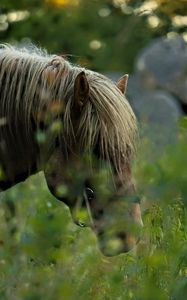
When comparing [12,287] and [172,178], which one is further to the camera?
[12,287]

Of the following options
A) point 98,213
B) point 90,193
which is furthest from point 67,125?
point 98,213

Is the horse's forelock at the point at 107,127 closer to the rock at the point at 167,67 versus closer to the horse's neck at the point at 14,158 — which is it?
the horse's neck at the point at 14,158

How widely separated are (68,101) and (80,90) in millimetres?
102

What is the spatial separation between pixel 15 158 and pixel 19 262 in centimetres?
178

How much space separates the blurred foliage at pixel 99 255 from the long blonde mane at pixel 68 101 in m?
0.70

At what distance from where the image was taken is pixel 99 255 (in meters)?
4.12

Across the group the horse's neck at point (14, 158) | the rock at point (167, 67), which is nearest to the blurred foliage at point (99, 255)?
the horse's neck at point (14, 158)

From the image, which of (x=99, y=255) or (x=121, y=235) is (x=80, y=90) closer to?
(x=121, y=235)

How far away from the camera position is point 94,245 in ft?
13.4

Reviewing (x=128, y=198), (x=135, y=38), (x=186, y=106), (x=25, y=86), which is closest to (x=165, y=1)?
(x=25, y=86)

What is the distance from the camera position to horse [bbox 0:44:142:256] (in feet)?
18.0

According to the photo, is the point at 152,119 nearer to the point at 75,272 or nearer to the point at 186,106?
the point at 186,106

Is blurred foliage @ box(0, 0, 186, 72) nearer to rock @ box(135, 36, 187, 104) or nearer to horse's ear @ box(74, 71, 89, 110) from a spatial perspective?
rock @ box(135, 36, 187, 104)

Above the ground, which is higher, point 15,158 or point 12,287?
point 12,287
